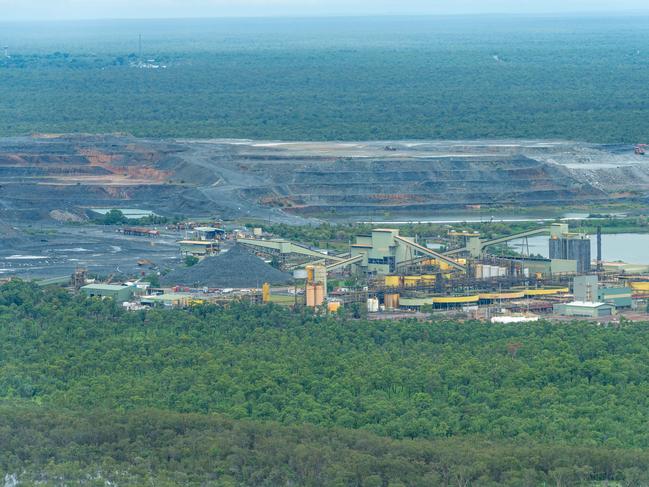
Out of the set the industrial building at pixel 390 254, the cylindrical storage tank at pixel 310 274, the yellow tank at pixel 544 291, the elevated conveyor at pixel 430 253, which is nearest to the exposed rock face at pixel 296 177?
the industrial building at pixel 390 254

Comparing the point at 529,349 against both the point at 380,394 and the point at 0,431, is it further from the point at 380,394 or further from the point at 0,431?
the point at 0,431

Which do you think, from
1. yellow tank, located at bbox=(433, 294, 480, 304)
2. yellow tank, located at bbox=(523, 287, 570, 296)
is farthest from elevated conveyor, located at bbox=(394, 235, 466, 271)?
yellow tank, located at bbox=(433, 294, 480, 304)

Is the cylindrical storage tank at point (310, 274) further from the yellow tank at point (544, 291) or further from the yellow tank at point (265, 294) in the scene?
the yellow tank at point (544, 291)

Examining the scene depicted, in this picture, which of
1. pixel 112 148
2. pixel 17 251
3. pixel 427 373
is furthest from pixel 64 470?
pixel 112 148

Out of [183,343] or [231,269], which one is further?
[231,269]

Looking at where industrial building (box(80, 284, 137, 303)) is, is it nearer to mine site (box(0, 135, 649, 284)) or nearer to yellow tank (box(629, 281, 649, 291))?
mine site (box(0, 135, 649, 284))

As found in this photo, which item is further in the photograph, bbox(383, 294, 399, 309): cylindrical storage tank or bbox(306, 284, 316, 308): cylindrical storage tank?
bbox(383, 294, 399, 309): cylindrical storage tank

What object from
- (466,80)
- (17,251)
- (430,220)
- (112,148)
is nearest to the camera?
(17,251)
